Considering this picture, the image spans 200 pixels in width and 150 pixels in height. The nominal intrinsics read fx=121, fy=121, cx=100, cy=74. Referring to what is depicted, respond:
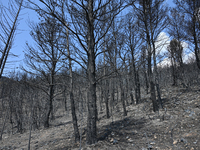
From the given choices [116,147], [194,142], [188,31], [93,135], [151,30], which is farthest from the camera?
[188,31]

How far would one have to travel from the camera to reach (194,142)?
375 cm

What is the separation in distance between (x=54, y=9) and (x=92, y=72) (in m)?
2.68

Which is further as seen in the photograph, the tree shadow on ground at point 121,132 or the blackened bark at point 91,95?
the tree shadow on ground at point 121,132

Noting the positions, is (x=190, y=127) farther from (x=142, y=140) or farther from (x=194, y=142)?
(x=142, y=140)

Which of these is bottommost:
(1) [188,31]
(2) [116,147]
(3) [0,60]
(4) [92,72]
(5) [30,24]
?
(2) [116,147]

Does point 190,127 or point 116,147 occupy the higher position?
point 190,127

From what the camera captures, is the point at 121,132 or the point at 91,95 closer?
the point at 91,95

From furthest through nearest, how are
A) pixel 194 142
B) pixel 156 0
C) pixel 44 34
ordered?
1. pixel 156 0
2. pixel 44 34
3. pixel 194 142

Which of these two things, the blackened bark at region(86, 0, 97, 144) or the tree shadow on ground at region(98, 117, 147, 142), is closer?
the blackened bark at region(86, 0, 97, 144)

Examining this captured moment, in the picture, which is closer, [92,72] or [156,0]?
[92,72]

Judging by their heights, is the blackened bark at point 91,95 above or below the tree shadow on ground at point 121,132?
above

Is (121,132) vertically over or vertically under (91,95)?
under

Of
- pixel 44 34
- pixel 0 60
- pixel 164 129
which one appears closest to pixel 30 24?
pixel 44 34

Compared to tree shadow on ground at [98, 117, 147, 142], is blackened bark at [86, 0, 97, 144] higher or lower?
higher
